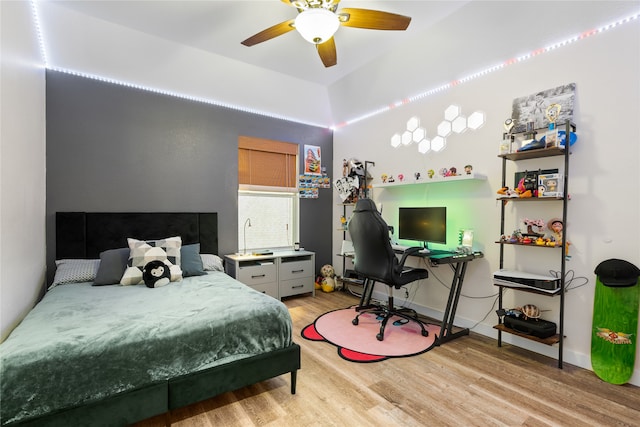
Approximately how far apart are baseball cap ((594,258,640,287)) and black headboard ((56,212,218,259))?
3728mm

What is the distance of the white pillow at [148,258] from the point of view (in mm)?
2793

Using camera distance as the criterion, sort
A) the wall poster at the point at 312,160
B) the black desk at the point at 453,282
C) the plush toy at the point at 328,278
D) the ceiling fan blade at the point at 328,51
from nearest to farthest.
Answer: the ceiling fan blade at the point at 328,51 < the black desk at the point at 453,282 < the plush toy at the point at 328,278 < the wall poster at the point at 312,160

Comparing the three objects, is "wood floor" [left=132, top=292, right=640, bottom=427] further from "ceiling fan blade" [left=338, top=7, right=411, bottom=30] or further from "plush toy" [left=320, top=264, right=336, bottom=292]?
"ceiling fan blade" [left=338, top=7, right=411, bottom=30]

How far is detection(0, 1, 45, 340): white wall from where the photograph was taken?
70.2 inches

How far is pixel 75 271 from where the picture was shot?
9.46 ft

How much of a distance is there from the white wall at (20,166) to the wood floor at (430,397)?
126cm

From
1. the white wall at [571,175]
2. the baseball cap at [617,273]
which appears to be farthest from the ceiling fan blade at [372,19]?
the baseball cap at [617,273]

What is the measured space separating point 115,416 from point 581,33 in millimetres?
3983

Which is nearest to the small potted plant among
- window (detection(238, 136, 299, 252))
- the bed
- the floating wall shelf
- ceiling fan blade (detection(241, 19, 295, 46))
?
the floating wall shelf

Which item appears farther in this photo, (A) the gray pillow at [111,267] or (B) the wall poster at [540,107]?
(A) the gray pillow at [111,267]

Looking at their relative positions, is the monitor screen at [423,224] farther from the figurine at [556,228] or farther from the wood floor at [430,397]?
the wood floor at [430,397]

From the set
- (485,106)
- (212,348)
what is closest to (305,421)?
(212,348)

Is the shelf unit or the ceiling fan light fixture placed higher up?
the ceiling fan light fixture

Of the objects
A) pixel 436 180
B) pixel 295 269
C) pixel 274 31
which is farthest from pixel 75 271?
pixel 436 180
